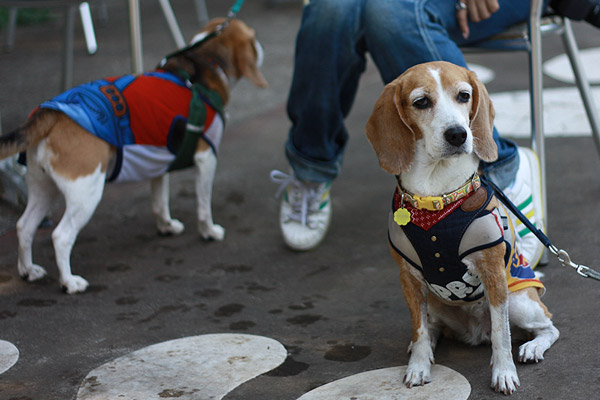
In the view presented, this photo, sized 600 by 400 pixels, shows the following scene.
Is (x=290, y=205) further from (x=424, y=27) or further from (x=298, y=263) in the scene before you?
A: (x=424, y=27)

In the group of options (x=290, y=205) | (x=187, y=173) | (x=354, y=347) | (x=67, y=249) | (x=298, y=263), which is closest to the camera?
(x=354, y=347)

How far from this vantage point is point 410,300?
201cm

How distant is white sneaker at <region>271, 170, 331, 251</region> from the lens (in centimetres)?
309

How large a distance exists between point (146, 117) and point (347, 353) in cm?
131

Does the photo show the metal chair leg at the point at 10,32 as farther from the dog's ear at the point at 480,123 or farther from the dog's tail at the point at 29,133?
A: the dog's ear at the point at 480,123

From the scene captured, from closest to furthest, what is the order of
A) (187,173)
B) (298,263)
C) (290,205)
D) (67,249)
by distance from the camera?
(67,249), (298,263), (290,205), (187,173)

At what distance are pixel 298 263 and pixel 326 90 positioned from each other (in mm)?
728

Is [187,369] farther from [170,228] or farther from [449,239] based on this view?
[170,228]

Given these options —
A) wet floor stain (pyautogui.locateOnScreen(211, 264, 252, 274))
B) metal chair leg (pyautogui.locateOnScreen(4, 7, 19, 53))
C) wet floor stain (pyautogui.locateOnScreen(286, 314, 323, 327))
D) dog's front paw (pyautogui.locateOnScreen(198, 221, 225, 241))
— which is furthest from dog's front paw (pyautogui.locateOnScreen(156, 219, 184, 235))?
metal chair leg (pyautogui.locateOnScreen(4, 7, 19, 53))

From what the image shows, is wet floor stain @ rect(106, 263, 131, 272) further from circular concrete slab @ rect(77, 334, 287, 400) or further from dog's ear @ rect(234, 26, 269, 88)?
dog's ear @ rect(234, 26, 269, 88)

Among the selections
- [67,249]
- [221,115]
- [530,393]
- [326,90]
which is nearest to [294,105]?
[326,90]

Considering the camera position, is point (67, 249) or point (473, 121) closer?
point (473, 121)

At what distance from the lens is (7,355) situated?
89.0 inches

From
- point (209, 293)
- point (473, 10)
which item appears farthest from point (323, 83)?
point (209, 293)
